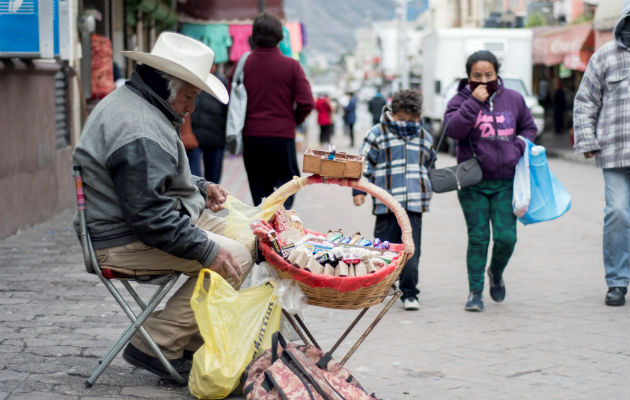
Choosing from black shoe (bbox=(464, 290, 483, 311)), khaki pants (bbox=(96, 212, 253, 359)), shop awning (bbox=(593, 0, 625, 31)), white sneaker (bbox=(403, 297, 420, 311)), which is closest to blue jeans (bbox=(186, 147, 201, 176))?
white sneaker (bbox=(403, 297, 420, 311))

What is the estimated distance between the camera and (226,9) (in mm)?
20812

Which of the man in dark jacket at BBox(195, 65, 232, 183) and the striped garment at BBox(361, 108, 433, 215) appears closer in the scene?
the striped garment at BBox(361, 108, 433, 215)

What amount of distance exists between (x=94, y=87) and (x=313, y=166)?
9.05m

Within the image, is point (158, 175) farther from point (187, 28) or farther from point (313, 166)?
point (187, 28)

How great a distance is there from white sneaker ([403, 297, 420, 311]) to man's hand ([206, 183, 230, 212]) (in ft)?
6.85

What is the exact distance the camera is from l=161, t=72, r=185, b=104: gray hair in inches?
163

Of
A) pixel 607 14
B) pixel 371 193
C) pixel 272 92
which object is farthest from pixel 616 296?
pixel 607 14

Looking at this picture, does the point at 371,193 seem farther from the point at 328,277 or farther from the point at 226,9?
the point at 226,9

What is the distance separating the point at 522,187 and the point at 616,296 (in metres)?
1.01

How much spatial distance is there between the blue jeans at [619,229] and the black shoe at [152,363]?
3.20 meters

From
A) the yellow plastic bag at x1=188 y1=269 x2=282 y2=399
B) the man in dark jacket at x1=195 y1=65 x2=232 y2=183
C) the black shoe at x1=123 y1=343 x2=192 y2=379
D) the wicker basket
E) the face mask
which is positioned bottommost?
the black shoe at x1=123 y1=343 x2=192 y2=379

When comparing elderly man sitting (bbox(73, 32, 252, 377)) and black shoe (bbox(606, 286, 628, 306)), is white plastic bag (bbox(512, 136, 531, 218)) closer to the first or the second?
black shoe (bbox(606, 286, 628, 306))

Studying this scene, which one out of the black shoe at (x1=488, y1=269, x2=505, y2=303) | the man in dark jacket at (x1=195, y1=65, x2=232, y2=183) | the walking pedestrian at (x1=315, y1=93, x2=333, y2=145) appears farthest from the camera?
the walking pedestrian at (x1=315, y1=93, x2=333, y2=145)

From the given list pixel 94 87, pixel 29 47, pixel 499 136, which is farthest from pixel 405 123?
pixel 94 87
